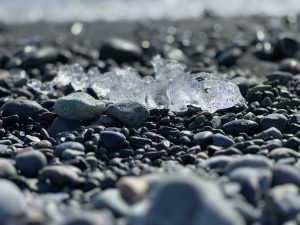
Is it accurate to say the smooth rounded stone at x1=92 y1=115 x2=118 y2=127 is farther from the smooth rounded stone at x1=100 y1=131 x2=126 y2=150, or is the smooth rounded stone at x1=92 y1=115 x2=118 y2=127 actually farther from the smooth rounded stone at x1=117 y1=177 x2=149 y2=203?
the smooth rounded stone at x1=117 y1=177 x2=149 y2=203

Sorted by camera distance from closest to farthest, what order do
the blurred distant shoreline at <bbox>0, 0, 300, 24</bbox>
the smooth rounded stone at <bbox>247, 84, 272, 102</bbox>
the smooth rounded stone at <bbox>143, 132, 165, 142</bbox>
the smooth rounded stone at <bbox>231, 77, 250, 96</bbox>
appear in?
1. the smooth rounded stone at <bbox>143, 132, 165, 142</bbox>
2. the smooth rounded stone at <bbox>247, 84, 272, 102</bbox>
3. the smooth rounded stone at <bbox>231, 77, 250, 96</bbox>
4. the blurred distant shoreline at <bbox>0, 0, 300, 24</bbox>

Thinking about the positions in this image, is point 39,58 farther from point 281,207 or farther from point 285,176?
point 281,207

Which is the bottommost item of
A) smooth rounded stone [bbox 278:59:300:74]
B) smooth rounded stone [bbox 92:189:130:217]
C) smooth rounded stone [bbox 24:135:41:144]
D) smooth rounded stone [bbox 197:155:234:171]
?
smooth rounded stone [bbox 278:59:300:74]

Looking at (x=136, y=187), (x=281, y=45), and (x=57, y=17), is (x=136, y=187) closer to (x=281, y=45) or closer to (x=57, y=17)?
(x=281, y=45)

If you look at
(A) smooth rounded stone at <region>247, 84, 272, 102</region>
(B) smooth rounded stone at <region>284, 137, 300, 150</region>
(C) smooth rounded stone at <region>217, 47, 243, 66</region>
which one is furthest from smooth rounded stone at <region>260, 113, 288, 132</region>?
(C) smooth rounded stone at <region>217, 47, 243, 66</region>

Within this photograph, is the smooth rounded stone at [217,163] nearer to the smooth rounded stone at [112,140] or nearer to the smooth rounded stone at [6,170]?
the smooth rounded stone at [112,140]

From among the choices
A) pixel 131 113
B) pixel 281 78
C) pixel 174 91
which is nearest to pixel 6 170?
pixel 131 113

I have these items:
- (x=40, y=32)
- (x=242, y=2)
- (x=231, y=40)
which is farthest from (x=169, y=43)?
A: (x=242, y=2)
